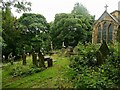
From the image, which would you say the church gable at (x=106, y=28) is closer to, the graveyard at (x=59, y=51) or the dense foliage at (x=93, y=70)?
the graveyard at (x=59, y=51)

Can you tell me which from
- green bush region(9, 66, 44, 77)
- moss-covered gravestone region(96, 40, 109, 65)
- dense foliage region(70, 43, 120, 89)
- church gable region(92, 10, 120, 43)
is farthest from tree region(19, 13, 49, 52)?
moss-covered gravestone region(96, 40, 109, 65)

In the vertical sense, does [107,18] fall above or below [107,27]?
above

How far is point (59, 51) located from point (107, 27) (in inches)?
372

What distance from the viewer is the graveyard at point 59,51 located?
1121 cm

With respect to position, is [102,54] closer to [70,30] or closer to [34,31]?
[34,31]

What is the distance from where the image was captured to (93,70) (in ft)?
39.0

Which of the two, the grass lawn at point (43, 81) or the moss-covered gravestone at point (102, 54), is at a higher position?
the moss-covered gravestone at point (102, 54)

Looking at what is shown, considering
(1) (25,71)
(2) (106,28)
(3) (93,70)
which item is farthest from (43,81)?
(2) (106,28)

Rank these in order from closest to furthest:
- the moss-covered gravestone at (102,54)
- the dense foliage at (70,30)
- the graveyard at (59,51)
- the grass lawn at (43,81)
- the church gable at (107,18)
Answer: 1. the grass lawn at (43,81)
2. the graveyard at (59,51)
3. the moss-covered gravestone at (102,54)
4. the church gable at (107,18)
5. the dense foliage at (70,30)

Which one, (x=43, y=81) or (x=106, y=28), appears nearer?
(x=43, y=81)

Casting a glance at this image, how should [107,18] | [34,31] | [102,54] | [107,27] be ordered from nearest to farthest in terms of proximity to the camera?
[102,54] < [107,18] < [107,27] < [34,31]

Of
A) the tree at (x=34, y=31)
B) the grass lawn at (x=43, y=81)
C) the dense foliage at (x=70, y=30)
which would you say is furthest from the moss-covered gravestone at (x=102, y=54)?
the dense foliage at (x=70, y=30)

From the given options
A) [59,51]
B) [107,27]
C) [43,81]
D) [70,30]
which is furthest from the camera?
[70,30]

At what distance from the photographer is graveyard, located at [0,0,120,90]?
1121 cm
